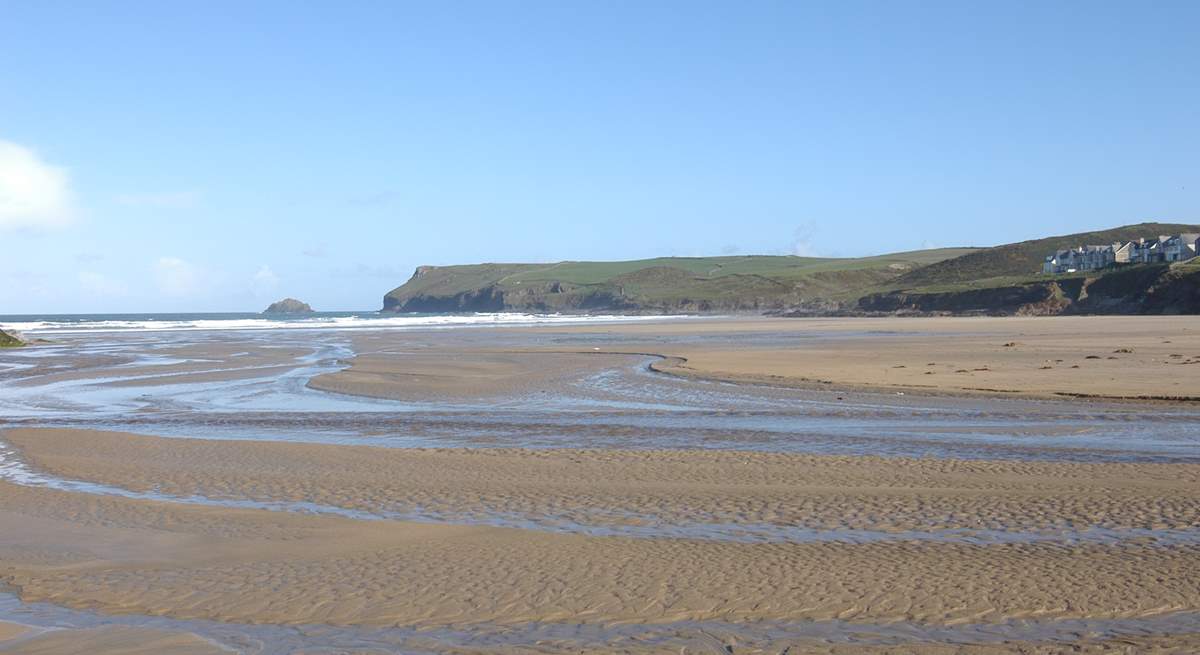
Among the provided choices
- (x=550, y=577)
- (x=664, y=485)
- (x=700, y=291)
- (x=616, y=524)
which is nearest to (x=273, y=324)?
(x=700, y=291)

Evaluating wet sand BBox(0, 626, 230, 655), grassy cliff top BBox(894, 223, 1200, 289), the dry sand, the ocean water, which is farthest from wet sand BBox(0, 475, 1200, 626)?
grassy cliff top BBox(894, 223, 1200, 289)

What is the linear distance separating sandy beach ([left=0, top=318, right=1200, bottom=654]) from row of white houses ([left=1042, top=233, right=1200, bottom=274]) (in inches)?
3752

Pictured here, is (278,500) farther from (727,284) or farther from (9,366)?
(727,284)

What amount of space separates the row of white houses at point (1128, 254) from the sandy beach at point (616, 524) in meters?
95.3

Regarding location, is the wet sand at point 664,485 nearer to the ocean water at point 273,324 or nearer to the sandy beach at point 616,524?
the sandy beach at point 616,524

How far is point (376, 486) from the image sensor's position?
39.7 ft

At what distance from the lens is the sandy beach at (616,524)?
6.71 m

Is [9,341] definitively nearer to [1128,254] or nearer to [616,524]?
[616,524]

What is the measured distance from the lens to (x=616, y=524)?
32.2 ft

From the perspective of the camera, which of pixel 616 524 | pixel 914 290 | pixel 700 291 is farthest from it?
pixel 700 291

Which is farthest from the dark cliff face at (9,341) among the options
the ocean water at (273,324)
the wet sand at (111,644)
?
the wet sand at (111,644)

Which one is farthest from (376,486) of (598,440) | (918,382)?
(918,382)

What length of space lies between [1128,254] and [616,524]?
410 feet

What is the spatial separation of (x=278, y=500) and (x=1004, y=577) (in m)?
8.06
